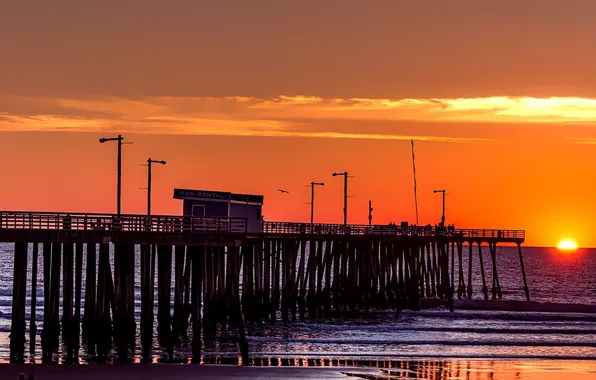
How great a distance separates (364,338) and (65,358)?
17.8 meters

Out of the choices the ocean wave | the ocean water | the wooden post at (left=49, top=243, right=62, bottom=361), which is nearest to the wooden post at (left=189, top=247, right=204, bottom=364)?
the ocean water

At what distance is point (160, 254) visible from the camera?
5391cm

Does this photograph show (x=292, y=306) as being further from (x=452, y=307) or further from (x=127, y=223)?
(x=127, y=223)

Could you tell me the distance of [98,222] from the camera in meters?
50.8

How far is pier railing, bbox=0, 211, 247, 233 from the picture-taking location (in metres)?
50.3

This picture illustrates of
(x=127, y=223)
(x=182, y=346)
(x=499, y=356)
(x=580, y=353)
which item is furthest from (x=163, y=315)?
(x=580, y=353)

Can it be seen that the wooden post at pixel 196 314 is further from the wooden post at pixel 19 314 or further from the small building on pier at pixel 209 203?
the small building on pier at pixel 209 203

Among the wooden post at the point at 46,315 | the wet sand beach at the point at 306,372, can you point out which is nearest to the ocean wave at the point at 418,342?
the wet sand beach at the point at 306,372

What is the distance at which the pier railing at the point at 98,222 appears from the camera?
5028 cm

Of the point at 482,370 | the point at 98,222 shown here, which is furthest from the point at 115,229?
the point at 482,370

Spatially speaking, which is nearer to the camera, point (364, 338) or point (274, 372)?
point (274, 372)

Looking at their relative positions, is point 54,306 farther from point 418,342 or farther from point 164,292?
point 418,342

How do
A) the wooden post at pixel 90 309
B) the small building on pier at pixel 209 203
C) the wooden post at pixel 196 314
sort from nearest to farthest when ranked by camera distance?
the wooden post at pixel 196 314, the wooden post at pixel 90 309, the small building on pier at pixel 209 203

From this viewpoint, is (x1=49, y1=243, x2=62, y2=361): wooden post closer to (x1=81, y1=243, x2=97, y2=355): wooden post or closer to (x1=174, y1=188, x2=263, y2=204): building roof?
(x1=81, y1=243, x2=97, y2=355): wooden post
